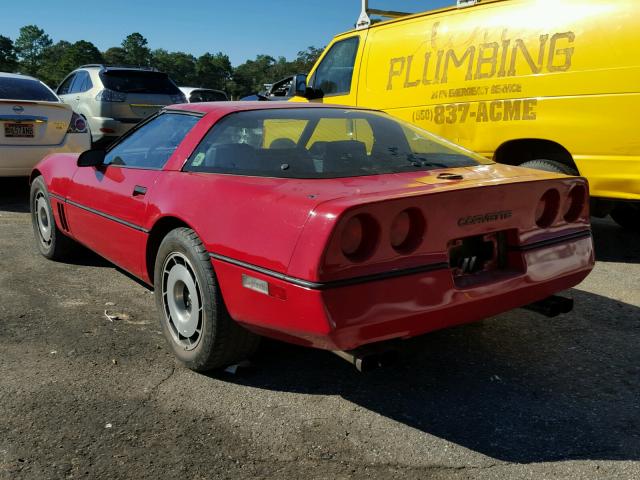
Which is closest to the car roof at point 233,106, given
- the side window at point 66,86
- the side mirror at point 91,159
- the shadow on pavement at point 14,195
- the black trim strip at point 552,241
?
the side mirror at point 91,159

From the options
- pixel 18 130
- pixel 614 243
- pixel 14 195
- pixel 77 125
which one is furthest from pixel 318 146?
pixel 14 195

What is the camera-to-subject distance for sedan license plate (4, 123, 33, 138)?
23.0 ft

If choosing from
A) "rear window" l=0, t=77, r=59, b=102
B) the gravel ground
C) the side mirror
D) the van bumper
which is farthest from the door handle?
"rear window" l=0, t=77, r=59, b=102

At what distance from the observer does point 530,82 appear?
523 centimetres

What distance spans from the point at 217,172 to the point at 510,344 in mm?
1821

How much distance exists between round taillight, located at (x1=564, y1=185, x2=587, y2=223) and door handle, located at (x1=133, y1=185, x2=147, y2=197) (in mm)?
2175

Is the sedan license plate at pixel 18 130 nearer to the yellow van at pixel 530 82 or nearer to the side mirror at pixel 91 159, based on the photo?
the side mirror at pixel 91 159

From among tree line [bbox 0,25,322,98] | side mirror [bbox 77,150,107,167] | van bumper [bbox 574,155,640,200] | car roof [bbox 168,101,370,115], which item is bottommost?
van bumper [bbox 574,155,640,200]

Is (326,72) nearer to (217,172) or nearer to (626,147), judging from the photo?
(626,147)

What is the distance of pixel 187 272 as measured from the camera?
2926 mm

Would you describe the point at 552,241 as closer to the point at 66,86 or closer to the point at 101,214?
the point at 101,214

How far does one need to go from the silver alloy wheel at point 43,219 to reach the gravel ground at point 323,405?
45.1 inches

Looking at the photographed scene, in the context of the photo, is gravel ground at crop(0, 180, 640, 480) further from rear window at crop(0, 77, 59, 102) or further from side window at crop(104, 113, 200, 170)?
rear window at crop(0, 77, 59, 102)

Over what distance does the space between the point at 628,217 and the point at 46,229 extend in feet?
18.6
